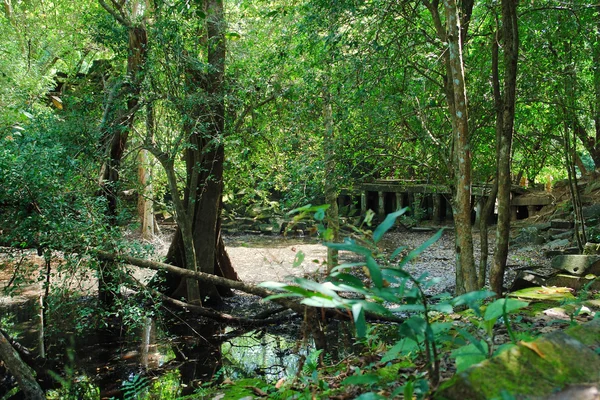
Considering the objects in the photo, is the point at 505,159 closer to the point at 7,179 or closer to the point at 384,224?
the point at 384,224

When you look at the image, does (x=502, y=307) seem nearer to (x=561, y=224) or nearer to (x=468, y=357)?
(x=468, y=357)

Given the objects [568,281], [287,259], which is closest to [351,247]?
[568,281]

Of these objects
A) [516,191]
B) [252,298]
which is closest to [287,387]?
[252,298]

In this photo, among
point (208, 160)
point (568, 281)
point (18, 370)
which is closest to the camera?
point (18, 370)

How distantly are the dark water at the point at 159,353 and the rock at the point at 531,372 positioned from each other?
4.14 meters

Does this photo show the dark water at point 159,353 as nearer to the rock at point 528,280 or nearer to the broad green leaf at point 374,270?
the rock at point 528,280

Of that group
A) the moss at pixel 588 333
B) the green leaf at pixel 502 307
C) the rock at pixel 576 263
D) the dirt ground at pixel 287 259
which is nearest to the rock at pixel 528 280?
the rock at pixel 576 263

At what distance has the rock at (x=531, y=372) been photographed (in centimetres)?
208

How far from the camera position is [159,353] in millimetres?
8250

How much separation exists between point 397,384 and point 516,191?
59.1 feet

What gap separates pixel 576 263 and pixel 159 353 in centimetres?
623

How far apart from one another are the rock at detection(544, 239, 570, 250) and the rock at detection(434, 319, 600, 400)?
11949 millimetres

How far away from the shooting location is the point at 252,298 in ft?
39.0

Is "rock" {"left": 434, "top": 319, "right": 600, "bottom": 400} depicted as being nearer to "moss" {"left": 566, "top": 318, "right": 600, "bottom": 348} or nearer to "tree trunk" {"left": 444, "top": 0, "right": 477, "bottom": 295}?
"moss" {"left": 566, "top": 318, "right": 600, "bottom": 348}
